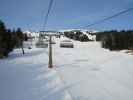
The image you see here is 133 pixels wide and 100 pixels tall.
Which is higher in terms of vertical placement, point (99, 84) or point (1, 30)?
point (1, 30)

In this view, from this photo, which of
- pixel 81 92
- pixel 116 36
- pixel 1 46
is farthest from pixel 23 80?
pixel 116 36

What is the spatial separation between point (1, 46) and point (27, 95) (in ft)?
46.8

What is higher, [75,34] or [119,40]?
[75,34]

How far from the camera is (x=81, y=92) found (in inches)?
303

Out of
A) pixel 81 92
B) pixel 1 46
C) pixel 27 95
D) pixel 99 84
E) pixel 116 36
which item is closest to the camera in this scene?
pixel 27 95

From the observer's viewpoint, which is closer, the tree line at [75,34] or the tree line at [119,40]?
the tree line at [75,34]

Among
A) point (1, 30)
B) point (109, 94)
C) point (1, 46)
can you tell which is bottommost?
point (109, 94)

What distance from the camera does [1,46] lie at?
20.2m

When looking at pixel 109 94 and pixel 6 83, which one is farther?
pixel 6 83

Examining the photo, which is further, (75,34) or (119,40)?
(119,40)

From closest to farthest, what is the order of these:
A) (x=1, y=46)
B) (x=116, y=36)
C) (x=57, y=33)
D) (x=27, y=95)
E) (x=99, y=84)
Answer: (x=27, y=95) → (x=99, y=84) → (x=57, y=33) → (x=1, y=46) → (x=116, y=36)

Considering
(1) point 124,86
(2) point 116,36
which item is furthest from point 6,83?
(2) point 116,36

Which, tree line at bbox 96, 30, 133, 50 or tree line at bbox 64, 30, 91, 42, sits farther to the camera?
tree line at bbox 96, 30, 133, 50

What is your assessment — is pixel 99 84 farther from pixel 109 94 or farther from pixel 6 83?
pixel 6 83
